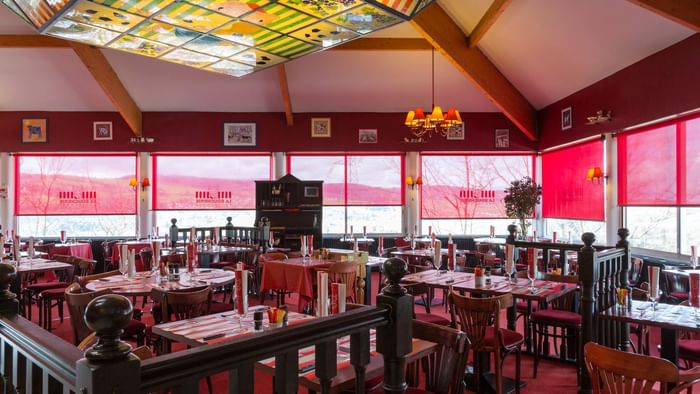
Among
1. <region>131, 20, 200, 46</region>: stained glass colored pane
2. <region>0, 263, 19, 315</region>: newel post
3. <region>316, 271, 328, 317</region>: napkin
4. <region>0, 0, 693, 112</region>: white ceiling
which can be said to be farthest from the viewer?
<region>0, 0, 693, 112</region>: white ceiling

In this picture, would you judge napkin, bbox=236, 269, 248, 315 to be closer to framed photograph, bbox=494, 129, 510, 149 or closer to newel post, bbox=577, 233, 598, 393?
newel post, bbox=577, 233, 598, 393

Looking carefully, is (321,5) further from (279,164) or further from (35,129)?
(35,129)

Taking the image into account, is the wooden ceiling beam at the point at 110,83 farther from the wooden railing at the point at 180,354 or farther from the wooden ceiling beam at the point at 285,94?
the wooden railing at the point at 180,354

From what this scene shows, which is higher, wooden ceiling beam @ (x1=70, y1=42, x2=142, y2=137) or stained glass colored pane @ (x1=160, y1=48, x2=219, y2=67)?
wooden ceiling beam @ (x1=70, y1=42, x2=142, y2=137)

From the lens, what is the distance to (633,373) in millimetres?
2240

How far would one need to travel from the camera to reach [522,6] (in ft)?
23.8

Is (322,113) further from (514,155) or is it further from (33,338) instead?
(33,338)

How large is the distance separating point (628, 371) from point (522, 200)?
25.6 ft

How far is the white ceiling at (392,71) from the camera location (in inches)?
270

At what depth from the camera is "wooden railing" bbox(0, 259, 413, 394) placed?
→ 819mm

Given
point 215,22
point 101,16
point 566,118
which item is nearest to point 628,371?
point 215,22

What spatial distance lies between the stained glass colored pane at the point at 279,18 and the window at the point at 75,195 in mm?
7584

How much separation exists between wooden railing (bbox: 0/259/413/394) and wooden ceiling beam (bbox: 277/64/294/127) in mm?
8345

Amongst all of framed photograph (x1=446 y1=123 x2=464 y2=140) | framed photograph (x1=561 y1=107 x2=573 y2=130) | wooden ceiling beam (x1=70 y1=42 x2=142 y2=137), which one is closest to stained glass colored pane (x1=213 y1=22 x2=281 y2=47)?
wooden ceiling beam (x1=70 y1=42 x2=142 y2=137)
